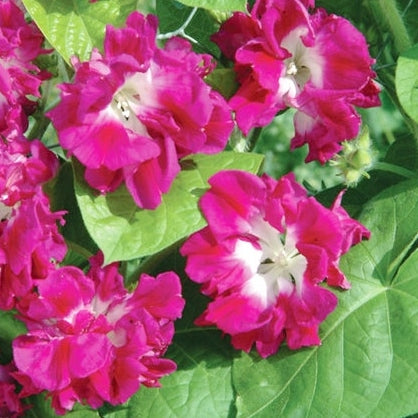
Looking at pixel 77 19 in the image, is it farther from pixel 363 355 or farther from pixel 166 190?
pixel 363 355

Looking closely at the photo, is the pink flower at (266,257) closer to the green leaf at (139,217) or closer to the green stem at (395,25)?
the green leaf at (139,217)

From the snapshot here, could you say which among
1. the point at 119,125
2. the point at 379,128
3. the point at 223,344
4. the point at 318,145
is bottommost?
the point at 379,128

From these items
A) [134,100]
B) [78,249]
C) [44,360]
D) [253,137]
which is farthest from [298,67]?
[44,360]

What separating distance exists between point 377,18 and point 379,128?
3.33ft

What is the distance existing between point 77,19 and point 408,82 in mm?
372

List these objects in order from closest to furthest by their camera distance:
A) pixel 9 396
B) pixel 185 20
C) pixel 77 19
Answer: pixel 77 19, pixel 9 396, pixel 185 20

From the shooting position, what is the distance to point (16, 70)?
1125mm

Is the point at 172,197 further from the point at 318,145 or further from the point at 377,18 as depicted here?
the point at 377,18

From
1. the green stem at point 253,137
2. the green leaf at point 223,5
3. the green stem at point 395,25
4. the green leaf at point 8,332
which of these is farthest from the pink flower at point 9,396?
the green stem at point 395,25

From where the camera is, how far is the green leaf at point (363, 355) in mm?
1148

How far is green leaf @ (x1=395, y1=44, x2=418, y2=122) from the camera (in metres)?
1.15

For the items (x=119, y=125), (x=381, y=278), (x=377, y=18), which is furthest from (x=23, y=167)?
(x=377, y=18)

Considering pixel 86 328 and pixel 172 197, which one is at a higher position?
pixel 172 197

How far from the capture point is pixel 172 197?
108 cm
